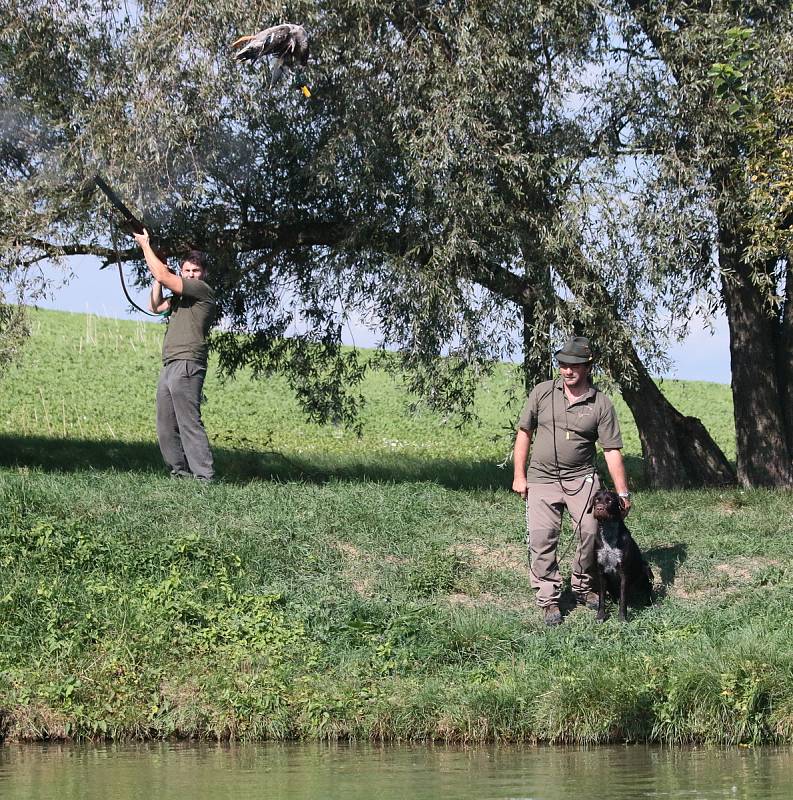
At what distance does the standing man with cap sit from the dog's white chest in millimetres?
96

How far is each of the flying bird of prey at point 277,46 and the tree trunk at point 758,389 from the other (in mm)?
6131

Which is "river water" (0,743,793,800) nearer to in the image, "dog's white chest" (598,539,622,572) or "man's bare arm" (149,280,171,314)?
"dog's white chest" (598,539,622,572)

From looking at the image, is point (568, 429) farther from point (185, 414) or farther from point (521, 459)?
point (185, 414)

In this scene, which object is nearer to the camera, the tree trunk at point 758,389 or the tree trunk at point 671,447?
the tree trunk at point 758,389

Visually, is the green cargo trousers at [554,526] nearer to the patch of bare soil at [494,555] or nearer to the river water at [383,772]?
the patch of bare soil at [494,555]

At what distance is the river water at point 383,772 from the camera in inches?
246

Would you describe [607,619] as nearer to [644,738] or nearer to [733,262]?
[644,738]

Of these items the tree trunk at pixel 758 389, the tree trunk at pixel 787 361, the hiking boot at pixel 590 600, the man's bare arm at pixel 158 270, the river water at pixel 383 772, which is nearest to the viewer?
the river water at pixel 383 772

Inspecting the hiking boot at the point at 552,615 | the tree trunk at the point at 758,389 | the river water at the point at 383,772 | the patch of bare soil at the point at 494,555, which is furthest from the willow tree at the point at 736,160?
the river water at the point at 383,772

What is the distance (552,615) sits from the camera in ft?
31.9

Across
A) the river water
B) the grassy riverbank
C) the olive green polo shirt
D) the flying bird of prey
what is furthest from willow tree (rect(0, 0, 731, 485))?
the river water

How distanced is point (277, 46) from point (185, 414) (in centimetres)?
421

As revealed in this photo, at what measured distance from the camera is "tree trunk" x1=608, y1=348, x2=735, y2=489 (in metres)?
16.5

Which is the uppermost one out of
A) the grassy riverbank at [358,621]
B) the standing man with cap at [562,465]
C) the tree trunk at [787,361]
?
the tree trunk at [787,361]
